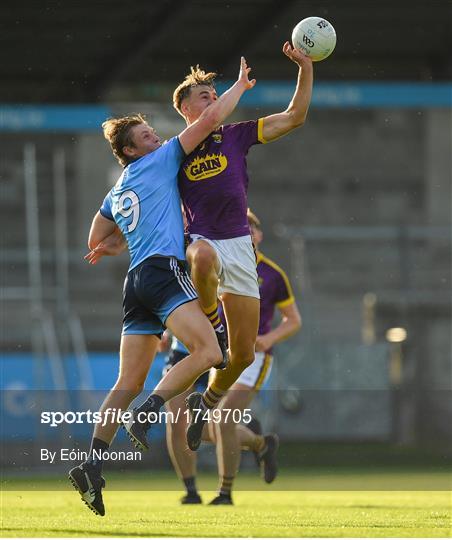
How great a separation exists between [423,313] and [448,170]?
152 inches

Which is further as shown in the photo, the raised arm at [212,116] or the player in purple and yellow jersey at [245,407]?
the player in purple and yellow jersey at [245,407]

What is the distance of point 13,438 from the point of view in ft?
51.3

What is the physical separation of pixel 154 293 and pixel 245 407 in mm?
2922

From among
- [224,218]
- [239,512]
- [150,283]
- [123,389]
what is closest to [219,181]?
[224,218]

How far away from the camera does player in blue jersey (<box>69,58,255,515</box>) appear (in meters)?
7.15

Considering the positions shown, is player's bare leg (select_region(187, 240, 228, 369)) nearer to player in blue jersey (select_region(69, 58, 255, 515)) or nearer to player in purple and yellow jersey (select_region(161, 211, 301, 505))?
player in blue jersey (select_region(69, 58, 255, 515))

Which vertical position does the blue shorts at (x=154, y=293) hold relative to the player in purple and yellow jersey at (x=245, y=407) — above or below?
above

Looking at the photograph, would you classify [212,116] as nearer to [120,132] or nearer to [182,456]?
[120,132]

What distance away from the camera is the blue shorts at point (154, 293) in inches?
284

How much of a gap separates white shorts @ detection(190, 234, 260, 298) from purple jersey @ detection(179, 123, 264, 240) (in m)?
0.04

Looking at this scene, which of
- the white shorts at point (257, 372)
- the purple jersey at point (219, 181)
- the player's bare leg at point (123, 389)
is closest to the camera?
the player's bare leg at point (123, 389)

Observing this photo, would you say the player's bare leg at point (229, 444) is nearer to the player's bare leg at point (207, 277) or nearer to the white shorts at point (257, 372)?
the white shorts at point (257, 372)

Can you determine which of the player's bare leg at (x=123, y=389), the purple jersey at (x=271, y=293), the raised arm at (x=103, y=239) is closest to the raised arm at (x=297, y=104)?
the raised arm at (x=103, y=239)

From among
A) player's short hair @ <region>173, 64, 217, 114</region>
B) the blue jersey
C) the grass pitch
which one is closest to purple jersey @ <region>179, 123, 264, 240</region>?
the blue jersey
